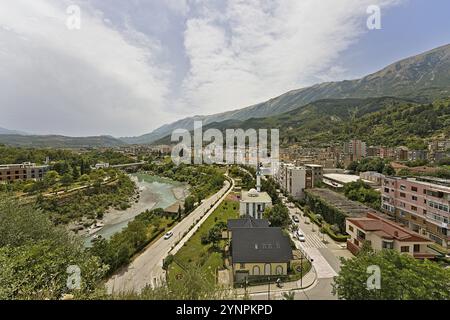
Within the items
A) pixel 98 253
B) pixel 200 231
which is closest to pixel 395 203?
pixel 200 231

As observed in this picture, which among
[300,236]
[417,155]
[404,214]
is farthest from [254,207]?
[417,155]

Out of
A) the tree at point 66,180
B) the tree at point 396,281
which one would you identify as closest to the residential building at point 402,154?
the tree at point 396,281

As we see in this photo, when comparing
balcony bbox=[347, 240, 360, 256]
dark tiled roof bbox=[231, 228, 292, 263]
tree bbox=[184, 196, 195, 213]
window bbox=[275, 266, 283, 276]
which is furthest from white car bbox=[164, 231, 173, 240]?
balcony bbox=[347, 240, 360, 256]

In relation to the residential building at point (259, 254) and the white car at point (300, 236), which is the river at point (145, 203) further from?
the white car at point (300, 236)

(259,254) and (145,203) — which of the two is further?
(145,203)

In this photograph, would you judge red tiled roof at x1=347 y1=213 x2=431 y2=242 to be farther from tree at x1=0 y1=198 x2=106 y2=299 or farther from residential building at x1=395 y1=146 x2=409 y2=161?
residential building at x1=395 y1=146 x2=409 y2=161

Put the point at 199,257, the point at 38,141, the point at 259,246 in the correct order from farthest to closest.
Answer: the point at 38,141 → the point at 199,257 → the point at 259,246

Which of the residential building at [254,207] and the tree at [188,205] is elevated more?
the residential building at [254,207]

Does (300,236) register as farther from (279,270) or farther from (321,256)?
(279,270)
